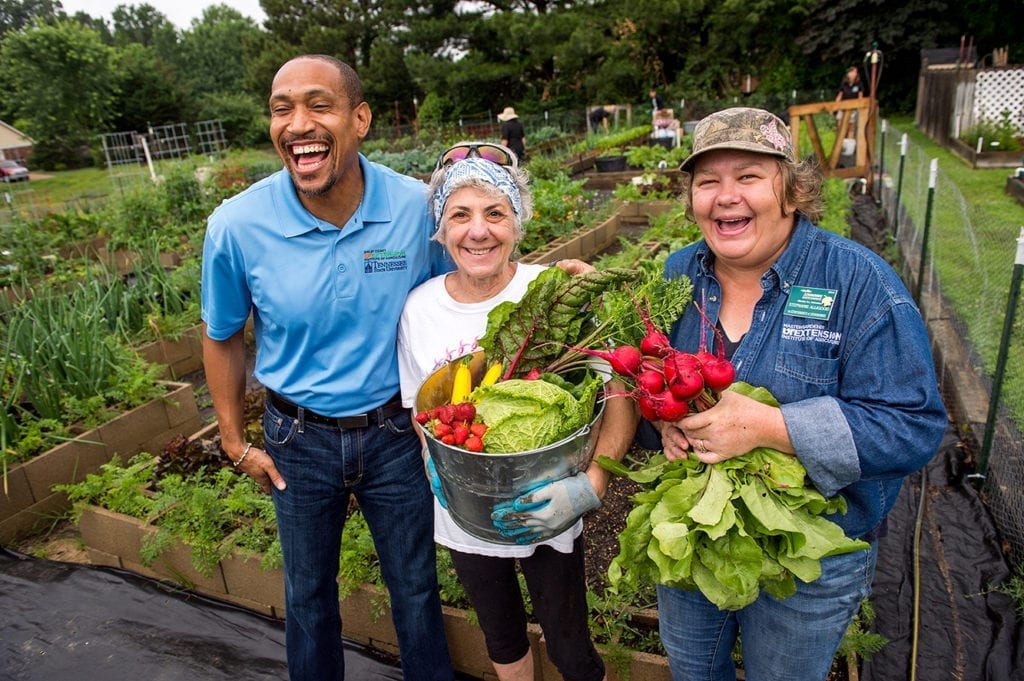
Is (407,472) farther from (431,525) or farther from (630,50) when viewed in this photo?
(630,50)

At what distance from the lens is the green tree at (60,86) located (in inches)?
1323

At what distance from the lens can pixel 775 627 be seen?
1633 millimetres

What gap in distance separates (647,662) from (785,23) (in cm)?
2856

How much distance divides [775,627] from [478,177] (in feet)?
4.59

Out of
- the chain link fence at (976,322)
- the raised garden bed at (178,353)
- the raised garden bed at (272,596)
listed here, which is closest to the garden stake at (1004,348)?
the chain link fence at (976,322)

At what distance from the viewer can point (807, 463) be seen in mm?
1437

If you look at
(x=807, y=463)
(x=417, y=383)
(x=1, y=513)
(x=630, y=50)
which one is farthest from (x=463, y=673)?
(x=630, y=50)

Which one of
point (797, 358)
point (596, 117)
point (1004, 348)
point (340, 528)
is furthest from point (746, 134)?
point (596, 117)

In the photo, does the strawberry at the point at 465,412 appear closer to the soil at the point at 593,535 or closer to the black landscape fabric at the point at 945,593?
the soil at the point at 593,535

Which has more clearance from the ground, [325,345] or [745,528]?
[325,345]

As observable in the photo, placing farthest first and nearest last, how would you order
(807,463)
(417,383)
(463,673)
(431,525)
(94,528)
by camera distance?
(94,528), (463,673), (431,525), (417,383), (807,463)

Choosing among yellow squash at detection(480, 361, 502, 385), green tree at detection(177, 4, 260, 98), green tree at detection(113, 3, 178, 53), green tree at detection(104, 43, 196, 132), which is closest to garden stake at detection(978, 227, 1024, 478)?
yellow squash at detection(480, 361, 502, 385)

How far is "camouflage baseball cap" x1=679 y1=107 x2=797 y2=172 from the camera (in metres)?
1.47

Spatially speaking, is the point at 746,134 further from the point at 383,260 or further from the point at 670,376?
the point at 383,260
